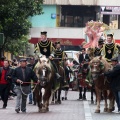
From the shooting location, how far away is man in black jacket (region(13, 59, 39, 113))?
77.4 ft

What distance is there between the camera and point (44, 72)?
2403cm

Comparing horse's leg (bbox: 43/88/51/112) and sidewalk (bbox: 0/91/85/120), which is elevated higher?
horse's leg (bbox: 43/88/51/112)

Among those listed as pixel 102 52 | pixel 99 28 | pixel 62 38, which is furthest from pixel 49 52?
pixel 62 38

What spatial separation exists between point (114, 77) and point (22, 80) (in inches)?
124

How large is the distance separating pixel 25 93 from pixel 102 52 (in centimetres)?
366

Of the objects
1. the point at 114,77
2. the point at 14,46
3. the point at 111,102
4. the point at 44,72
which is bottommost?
the point at 111,102

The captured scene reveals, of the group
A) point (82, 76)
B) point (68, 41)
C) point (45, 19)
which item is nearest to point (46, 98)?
point (82, 76)

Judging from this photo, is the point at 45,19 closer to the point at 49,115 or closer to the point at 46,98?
the point at 46,98

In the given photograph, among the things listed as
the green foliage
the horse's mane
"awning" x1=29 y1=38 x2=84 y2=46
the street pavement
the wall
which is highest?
the wall

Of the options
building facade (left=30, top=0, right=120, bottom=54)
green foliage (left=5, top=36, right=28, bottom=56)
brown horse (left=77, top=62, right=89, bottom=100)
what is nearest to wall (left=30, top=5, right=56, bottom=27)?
A: building facade (left=30, top=0, right=120, bottom=54)

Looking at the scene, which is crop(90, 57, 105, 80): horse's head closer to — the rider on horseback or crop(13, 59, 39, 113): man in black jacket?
the rider on horseback

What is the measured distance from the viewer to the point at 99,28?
37031mm

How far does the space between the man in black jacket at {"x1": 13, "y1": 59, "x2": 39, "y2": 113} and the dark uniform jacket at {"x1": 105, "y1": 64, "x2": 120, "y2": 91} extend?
2.50m

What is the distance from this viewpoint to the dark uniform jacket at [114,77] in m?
23.5
